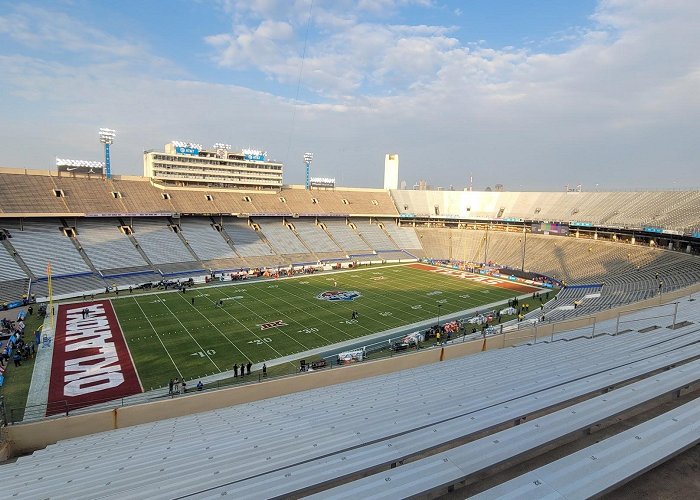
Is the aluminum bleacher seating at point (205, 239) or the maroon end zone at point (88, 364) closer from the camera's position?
the maroon end zone at point (88, 364)

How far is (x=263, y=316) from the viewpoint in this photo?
1155 inches

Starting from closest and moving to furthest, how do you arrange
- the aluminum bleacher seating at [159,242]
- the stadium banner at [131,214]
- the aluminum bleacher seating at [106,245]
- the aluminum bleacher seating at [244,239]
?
the aluminum bleacher seating at [106,245] < the aluminum bleacher seating at [159,242] < the stadium banner at [131,214] < the aluminum bleacher seating at [244,239]

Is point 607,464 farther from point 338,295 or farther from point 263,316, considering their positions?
point 338,295

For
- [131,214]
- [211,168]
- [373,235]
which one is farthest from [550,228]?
[131,214]

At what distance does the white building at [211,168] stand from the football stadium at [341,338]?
5.92 ft

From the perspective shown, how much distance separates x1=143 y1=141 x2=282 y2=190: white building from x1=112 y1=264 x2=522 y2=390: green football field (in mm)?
23340

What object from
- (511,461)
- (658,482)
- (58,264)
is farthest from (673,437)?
(58,264)

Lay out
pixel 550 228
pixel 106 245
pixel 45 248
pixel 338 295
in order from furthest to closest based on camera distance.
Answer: pixel 550 228 < pixel 106 245 < pixel 45 248 < pixel 338 295

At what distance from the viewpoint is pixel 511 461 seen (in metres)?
4.37

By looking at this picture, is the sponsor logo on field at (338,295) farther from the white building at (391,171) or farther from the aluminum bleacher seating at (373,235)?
the white building at (391,171)

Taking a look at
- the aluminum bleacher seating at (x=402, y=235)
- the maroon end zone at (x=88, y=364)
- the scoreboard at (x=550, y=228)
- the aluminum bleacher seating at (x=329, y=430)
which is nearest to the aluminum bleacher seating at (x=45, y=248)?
the maroon end zone at (x=88, y=364)

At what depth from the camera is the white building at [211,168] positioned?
54156 mm

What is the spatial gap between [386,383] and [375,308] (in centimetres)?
2016

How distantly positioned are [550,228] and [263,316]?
43.7 metres
